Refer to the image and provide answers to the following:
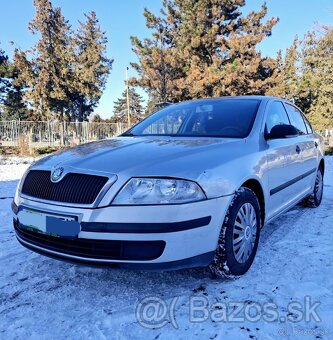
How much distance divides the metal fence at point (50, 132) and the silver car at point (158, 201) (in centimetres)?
1393

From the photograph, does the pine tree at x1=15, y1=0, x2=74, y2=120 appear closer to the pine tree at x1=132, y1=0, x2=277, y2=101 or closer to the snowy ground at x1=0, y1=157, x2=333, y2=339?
the pine tree at x1=132, y1=0, x2=277, y2=101

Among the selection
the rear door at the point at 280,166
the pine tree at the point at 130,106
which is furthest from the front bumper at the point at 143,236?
the pine tree at the point at 130,106

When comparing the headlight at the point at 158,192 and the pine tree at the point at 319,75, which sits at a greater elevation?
the pine tree at the point at 319,75

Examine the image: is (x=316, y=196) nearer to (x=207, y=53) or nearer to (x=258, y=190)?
(x=258, y=190)

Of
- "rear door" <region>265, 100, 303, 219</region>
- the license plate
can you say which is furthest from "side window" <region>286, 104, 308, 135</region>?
the license plate

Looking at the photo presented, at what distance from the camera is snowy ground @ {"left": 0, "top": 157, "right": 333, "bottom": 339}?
199cm

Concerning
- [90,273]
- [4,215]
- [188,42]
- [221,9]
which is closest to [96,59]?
[188,42]

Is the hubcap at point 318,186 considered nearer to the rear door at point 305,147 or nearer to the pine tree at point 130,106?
the rear door at point 305,147

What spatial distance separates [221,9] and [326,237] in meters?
27.4

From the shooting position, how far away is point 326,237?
359cm

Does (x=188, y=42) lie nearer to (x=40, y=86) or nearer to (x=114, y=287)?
(x=40, y=86)

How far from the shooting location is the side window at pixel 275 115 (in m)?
3.32

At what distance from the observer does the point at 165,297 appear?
2.37 meters

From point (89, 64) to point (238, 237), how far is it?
31775mm
